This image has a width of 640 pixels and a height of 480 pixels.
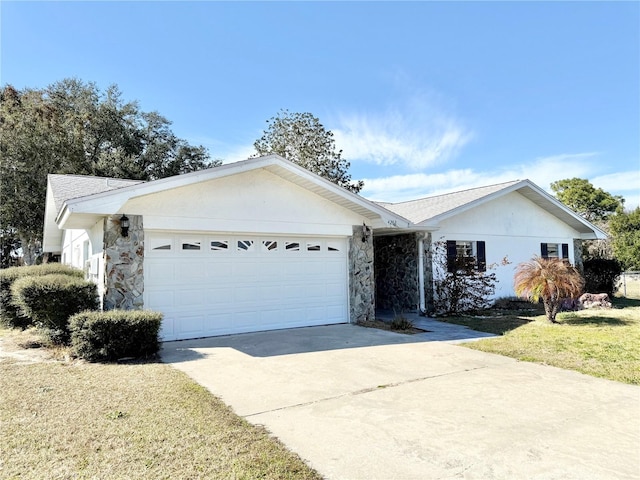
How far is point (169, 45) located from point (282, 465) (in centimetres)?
1240

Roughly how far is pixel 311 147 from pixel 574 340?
23.3m

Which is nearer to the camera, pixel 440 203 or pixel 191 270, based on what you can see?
pixel 191 270

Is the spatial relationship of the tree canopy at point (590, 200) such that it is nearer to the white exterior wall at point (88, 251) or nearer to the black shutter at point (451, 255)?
the black shutter at point (451, 255)

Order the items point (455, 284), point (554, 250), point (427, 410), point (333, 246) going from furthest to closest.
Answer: point (554, 250)
point (455, 284)
point (333, 246)
point (427, 410)

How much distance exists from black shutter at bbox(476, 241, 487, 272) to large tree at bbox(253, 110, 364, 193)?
15099 millimetres

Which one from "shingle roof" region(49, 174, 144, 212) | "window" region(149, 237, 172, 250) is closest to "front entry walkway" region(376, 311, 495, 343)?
"window" region(149, 237, 172, 250)

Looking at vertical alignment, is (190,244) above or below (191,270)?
above

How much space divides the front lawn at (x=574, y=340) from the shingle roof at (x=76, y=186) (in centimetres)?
998

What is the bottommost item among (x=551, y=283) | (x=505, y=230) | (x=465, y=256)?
(x=551, y=283)

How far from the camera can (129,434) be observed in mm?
3963

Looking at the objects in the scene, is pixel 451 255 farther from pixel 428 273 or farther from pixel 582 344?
pixel 582 344

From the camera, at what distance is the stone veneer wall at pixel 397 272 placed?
13.6m

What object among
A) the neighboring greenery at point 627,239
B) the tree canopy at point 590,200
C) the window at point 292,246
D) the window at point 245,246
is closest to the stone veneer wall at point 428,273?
the window at point 292,246

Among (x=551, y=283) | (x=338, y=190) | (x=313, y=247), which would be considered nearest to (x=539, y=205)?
(x=551, y=283)
